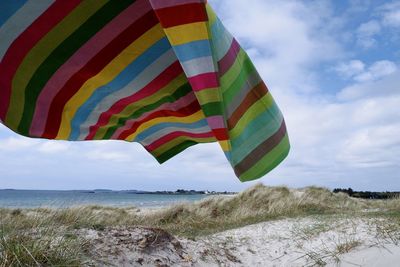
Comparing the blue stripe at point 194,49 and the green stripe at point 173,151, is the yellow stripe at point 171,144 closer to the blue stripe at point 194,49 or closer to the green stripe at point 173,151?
the green stripe at point 173,151

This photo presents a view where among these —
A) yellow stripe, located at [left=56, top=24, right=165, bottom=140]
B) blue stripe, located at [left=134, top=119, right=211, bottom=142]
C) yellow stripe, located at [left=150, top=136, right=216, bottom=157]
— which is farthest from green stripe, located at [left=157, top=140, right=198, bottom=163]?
yellow stripe, located at [left=56, top=24, right=165, bottom=140]

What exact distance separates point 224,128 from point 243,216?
8.58 meters

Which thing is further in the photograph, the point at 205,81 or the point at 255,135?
the point at 255,135

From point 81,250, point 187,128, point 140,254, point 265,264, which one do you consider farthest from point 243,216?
point 187,128

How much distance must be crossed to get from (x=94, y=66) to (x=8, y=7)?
16.6 inches

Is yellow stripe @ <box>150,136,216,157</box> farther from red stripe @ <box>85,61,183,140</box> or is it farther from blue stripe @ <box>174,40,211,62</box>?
blue stripe @ <box>174,40,211,62</box>

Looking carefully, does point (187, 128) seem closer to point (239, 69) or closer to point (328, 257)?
point (239, 69)

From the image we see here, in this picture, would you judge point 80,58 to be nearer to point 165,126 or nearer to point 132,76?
point 132,76

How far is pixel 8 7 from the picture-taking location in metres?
1.56

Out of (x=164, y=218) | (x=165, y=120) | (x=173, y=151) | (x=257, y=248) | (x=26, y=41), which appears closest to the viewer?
(x=26, y=41)

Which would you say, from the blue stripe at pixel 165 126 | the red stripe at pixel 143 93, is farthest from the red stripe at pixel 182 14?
the blue stripe at pixel 165 126

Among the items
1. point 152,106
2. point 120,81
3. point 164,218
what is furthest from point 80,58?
point 164,218

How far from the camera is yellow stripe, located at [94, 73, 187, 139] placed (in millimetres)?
1901

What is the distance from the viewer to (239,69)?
1.61 metres
